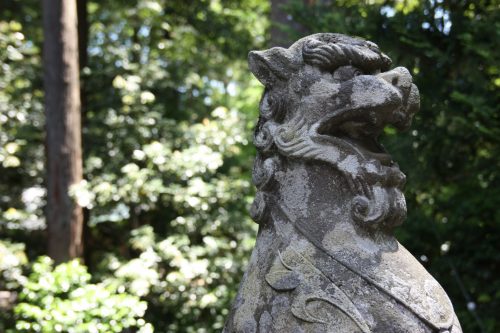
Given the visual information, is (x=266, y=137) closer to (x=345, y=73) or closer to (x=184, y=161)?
(x=345, y=73)

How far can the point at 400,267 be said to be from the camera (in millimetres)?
2314

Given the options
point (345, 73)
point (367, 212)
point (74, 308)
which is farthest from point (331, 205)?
point (74, 308)

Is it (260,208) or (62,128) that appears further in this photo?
(62,128)

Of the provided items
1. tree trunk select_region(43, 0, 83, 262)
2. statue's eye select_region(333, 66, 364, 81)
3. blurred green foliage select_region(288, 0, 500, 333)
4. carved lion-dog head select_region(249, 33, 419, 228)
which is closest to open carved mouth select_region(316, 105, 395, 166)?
carved lion-dog head select_region(249, 33, 419, 228)

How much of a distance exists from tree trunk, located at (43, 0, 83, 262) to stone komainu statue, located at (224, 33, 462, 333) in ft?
14.0

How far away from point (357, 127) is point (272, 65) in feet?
1.40

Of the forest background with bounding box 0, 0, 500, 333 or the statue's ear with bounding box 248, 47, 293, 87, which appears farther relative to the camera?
the forest background with bounding box 0, 0, 500, 333

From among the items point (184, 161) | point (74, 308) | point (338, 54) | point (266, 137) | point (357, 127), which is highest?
point (338, 54)

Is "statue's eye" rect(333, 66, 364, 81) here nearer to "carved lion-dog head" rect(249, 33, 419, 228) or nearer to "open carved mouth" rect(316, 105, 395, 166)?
"carved lion-dog head" rect(249, 33, 419, 228)

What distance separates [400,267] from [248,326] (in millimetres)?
598

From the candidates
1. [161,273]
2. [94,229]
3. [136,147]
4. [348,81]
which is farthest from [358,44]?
[94,229]

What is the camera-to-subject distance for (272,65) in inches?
102

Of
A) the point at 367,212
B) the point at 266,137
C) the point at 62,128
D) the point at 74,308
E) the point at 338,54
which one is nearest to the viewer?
the point at 367,212

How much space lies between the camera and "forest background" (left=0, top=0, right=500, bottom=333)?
5.11m
